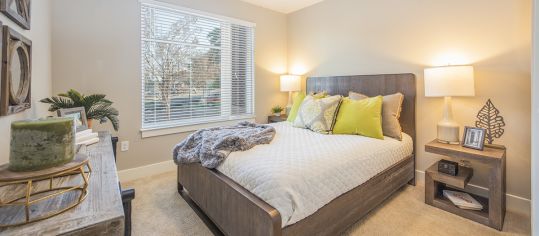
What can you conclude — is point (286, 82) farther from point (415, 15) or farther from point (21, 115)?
point (21, 115)

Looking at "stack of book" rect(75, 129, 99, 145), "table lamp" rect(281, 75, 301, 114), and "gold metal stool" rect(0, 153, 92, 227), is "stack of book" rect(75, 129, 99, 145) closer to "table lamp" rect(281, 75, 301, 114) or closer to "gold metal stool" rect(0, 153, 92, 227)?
"gold metal stool" rect(0, 153, 92, 227)

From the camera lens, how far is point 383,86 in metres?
2.85

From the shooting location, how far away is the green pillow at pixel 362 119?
7.72 ft

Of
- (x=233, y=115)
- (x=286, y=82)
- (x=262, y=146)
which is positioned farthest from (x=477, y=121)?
(x=233, y=115)

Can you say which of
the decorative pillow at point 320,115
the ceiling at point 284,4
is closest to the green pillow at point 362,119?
the decorative pillow at point 320,115

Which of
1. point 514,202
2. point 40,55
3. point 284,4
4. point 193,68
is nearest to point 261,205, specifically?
point 40,55

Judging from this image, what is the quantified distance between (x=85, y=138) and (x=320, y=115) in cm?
210

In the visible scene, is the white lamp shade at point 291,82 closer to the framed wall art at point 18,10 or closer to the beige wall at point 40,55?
the beige wall at point 40,55

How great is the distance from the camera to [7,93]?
3.73ft

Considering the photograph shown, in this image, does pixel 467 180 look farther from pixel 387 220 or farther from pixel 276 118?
pixel 276 118

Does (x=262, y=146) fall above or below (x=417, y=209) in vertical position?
above

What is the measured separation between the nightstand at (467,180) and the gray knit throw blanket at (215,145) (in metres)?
1.53

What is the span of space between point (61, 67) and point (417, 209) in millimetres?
3644

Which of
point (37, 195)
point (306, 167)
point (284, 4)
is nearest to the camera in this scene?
point (37, 195)
